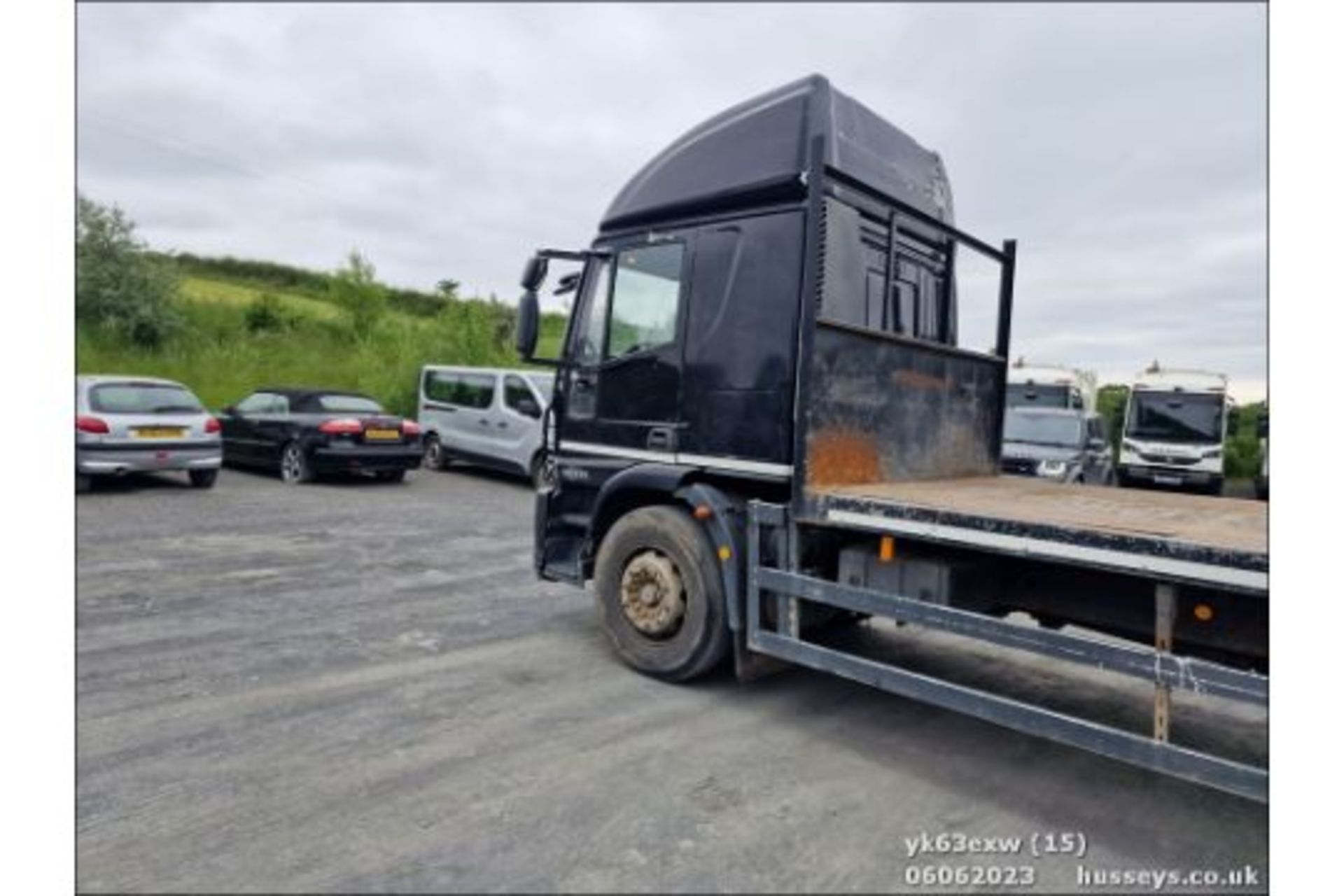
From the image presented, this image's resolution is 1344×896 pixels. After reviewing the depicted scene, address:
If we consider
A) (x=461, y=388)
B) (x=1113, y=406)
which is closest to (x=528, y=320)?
(x=461, y=388)

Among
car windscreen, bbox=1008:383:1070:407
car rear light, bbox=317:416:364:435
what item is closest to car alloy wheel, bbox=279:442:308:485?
car rear light, bbox=317:416:364:435

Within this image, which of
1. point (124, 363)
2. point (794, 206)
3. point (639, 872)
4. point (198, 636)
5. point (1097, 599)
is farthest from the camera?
point (124, 363)

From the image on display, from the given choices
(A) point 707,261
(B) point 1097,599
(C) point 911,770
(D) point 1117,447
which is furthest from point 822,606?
(D) point 1117,447

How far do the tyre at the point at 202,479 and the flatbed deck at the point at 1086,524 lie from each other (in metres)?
10.5

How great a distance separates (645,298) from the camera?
485 centimetres

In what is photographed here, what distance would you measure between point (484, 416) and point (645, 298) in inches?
371

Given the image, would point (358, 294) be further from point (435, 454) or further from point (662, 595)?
point (662, 595)

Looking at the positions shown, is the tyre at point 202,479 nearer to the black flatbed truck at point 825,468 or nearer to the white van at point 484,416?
the white van at point 484,416

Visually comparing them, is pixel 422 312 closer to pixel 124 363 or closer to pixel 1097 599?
pixel 124 363

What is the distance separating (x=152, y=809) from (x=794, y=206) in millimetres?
3649

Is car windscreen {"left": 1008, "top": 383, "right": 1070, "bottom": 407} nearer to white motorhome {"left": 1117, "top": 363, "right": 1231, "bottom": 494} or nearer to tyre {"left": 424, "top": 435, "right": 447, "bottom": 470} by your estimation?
white motorhome {"left": 1117, "top": 363, "right": 1231, "bottom": 494}

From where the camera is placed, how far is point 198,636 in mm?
5102

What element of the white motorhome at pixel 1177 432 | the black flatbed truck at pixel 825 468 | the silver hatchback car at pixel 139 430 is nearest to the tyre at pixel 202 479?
the silver hatchback car at pixel 139 430

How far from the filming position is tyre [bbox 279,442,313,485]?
1243 centimetres
